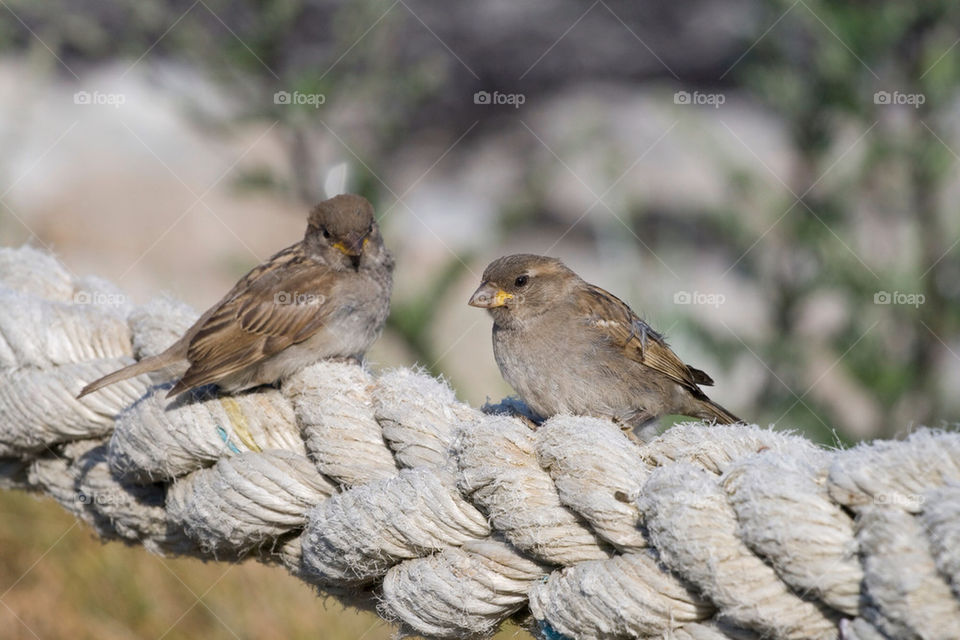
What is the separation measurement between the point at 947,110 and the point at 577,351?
3528 mm

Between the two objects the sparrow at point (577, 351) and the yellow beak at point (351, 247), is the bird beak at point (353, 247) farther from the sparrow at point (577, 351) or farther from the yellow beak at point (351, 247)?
the sparrow at point (577, 351)

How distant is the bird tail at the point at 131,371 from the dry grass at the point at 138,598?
0.90 m

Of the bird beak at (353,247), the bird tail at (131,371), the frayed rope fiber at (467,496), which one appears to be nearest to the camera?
the frayed rope fiber at (467,496)

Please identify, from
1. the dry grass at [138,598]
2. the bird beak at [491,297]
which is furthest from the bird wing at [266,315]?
the dry grass at [138,598]

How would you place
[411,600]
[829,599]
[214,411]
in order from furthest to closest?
[214,411] < [411,600] < [829,599]

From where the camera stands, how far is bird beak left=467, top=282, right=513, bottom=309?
3484mm

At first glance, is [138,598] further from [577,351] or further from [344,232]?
[577,351]

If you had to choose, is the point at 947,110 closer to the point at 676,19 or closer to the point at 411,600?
the point at 676,19

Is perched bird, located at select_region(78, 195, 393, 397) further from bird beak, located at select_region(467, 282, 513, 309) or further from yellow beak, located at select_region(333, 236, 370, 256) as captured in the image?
bird beak, located at select_region(467, 282, 513, 309)

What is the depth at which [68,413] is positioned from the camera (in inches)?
112

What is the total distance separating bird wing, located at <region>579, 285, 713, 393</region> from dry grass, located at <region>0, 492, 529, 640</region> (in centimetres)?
98

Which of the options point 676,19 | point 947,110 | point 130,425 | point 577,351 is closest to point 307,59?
point 676,19

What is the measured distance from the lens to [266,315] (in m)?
3.74

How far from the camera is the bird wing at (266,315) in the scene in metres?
3.28
